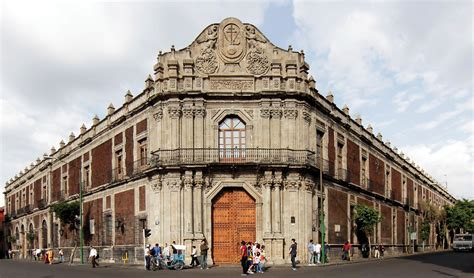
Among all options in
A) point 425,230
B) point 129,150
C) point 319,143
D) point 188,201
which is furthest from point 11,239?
point 319,143

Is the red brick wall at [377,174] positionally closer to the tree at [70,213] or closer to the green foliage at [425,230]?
the green foliage at [425,230]

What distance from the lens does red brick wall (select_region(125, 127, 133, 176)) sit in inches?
1570

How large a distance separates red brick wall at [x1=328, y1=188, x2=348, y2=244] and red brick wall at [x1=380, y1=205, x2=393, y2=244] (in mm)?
10257

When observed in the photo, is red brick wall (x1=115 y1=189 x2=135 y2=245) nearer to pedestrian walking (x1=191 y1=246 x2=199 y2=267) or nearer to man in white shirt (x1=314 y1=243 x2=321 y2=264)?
pedestrian walking (x1=191 y1=246 x2=199 y2=267)

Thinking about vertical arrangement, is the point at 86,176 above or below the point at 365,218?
above

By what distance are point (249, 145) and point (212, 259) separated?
6.81 m

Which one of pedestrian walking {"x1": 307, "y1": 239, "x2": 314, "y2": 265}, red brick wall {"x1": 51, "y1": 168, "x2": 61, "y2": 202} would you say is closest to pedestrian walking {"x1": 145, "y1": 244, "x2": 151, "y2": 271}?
pedestrian walking {"x1": 307, "y1": 239, "x2": 314, "y2": 265}

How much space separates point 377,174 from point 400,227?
352 inches

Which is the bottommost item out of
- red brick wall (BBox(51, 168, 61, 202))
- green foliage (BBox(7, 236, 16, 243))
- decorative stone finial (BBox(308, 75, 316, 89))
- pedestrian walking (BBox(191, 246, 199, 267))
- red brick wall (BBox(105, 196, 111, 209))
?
green foliage (BBox(7, 236, 16, 243))

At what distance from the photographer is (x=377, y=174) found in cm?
5316

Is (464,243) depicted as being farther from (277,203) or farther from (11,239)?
(11,239)

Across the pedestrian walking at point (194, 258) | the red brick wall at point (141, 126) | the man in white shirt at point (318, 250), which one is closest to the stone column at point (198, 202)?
the pedestrian walking at point (194, 258)

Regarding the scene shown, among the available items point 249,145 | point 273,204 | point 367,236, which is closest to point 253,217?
point 273,204

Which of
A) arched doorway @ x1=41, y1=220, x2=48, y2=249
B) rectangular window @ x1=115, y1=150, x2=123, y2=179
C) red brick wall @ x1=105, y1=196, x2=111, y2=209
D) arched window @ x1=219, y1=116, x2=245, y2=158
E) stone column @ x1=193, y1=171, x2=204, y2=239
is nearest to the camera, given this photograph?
stone column @ x1=193, y1=171, x2=204, y2=239
